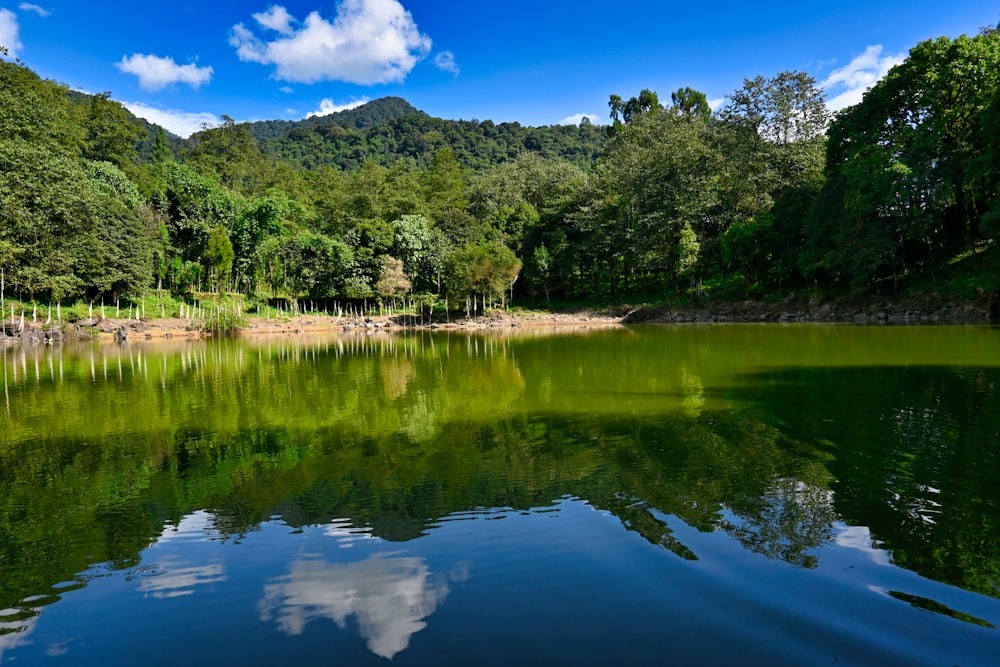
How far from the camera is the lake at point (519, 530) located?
4.00 metres

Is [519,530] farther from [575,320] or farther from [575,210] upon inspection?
[575,210]

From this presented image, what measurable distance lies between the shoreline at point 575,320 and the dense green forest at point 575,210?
1.69 metres

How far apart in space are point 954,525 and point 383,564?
17.6ft

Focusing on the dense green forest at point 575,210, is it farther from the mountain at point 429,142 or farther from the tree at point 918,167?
the mountain at point 429,142

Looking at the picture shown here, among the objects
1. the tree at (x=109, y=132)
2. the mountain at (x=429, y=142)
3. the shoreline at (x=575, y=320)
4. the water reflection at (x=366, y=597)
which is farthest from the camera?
the mountain at (x=429, y=142)

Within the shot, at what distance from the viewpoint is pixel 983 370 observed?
46.4 feet

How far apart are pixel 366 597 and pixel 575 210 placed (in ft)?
202

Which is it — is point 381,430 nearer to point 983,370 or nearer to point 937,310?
point 983,370

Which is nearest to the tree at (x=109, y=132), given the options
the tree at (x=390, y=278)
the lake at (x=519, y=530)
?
the tree at (x=390, y=278)

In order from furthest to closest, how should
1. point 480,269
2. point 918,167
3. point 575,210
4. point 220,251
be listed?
point 575,210
point 480,269
point 220,251
point 918,167

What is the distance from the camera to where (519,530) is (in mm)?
5953

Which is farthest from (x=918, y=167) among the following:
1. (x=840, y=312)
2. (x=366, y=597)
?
(x=366, y=597)

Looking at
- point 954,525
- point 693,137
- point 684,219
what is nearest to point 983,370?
point 954,525

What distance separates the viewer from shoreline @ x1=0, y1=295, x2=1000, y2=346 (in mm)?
34469
